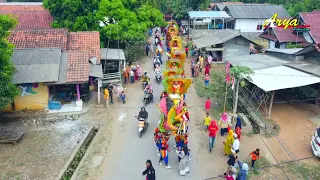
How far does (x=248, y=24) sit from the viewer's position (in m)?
38.9

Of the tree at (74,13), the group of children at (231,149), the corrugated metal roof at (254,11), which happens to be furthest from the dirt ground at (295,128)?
the corrugated metal roof at (254,11)

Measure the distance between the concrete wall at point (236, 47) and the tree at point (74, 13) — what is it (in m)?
11.0

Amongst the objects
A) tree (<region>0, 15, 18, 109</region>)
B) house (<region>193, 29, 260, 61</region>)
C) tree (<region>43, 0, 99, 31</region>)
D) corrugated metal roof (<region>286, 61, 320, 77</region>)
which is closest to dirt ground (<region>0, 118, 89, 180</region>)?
tree (<region>0, 15, 18, 109</region>)

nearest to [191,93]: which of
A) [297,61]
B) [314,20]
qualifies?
[297,61]

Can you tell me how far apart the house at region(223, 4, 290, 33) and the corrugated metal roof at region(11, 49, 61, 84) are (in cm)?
2694

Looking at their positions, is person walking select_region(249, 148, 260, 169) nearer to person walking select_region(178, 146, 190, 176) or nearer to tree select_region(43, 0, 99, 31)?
person walking select_region(178, 146, 190, 176)

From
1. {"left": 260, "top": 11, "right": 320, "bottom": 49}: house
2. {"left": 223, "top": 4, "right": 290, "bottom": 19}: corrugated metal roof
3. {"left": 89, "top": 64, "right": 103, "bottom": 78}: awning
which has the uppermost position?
{"left": 223, "top": 4, "right": 290, "bottom": 19}: corrugated metal roof

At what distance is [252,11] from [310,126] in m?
27.4

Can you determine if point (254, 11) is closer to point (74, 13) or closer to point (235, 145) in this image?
point (74, 13)

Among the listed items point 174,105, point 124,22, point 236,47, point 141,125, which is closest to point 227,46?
point 236,47

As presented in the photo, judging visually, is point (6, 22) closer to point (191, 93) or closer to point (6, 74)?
point (6, 74)

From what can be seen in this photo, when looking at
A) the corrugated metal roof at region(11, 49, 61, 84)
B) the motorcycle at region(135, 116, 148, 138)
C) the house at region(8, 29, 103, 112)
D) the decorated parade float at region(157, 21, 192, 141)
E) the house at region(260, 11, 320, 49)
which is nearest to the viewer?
the decorated parade float at region(157, 21, 192, 141)

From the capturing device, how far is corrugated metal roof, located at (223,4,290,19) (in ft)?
126

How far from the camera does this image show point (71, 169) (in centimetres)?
1162
